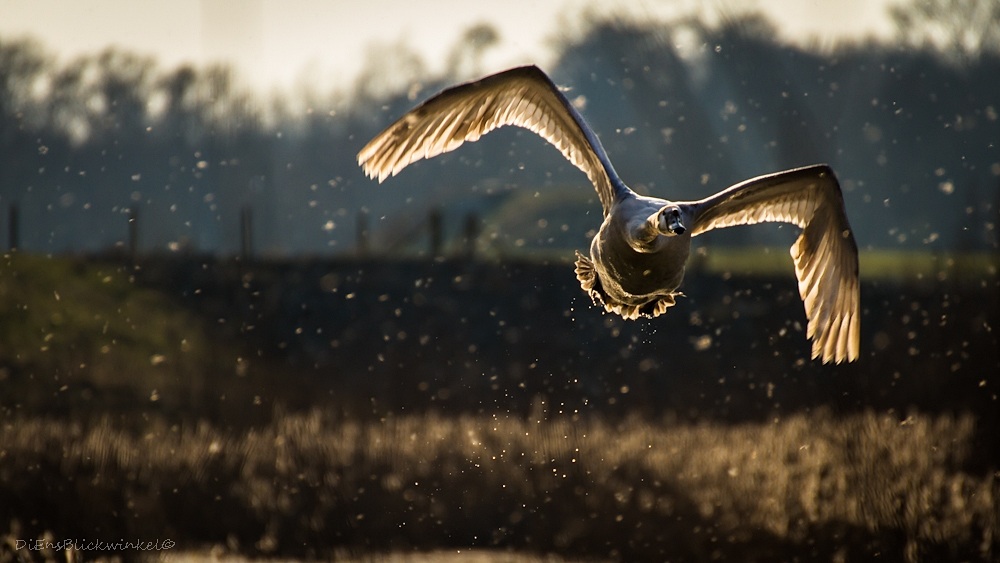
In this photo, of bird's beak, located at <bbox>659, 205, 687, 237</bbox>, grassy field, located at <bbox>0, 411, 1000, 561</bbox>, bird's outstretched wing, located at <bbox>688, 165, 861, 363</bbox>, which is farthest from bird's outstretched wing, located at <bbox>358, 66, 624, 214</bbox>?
grassy field, located at <bbox>0, 411, 1000, 561</bbox>

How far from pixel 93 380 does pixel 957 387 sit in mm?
12484

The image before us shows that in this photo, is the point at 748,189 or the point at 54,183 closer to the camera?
the point at 748,189

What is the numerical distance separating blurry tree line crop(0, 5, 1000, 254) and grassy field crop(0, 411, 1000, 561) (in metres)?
16.0

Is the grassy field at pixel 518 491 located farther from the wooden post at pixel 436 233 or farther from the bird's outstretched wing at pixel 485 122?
the wooden post at pixel 436 233

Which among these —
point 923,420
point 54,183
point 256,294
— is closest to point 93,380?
point 256,294

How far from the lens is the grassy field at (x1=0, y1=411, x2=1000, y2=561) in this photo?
10484 mm

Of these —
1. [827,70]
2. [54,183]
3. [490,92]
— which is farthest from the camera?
[827,70]

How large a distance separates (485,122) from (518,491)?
512 cm

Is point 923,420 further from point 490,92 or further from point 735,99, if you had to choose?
point 735,99

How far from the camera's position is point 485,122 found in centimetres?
767

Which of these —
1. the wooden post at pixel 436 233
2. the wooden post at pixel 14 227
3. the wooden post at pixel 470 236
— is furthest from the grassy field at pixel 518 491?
the wooden post at pixel 14 227

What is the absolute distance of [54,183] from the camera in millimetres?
33594

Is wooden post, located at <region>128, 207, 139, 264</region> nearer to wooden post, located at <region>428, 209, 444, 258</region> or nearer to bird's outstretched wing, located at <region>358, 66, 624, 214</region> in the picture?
wooden post, located at <region>428, 209, 444, 258</region>

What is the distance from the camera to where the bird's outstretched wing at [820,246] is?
7.25m
